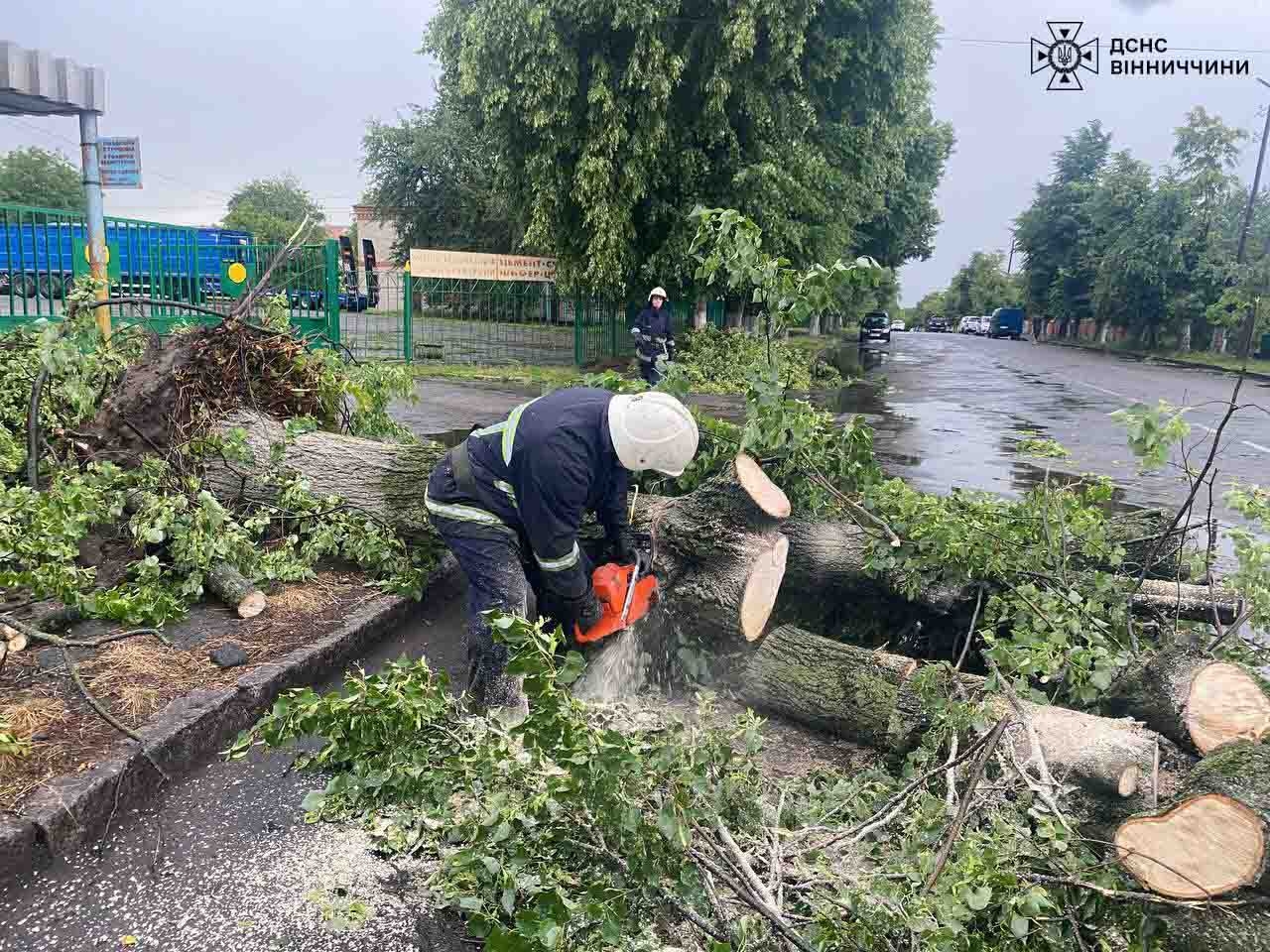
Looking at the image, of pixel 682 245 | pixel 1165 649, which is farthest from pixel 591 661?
pixel 682 245

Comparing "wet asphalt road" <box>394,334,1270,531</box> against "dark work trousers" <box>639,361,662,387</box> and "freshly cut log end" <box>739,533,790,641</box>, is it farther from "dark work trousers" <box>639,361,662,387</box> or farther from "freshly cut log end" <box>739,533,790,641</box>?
"freshly cut log end" <box>739,533,790,641</box>

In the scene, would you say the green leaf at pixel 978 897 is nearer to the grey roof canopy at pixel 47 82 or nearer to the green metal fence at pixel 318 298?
the green metal fence at pixel 318 298

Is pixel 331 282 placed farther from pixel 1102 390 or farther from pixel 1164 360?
pixel 1164 360

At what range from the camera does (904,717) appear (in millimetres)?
3248

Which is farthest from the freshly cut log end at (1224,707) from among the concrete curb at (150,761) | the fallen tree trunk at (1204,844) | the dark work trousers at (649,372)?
the dark work trousers at (649,372)

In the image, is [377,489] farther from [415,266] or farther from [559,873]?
[415,266]

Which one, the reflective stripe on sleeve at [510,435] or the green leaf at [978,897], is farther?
the reflective stripe on sleeve at [510,435]

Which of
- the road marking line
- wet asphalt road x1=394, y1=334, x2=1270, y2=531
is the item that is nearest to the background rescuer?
wet asphalt road x1=394, y1=334, x2=1270, y2=531

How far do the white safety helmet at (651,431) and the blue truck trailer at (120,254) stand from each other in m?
7.10

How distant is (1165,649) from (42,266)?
11.0m

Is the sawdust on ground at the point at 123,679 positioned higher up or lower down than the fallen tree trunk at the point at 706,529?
lower down

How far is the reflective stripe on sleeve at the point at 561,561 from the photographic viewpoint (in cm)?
317

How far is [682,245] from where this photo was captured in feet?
49.0

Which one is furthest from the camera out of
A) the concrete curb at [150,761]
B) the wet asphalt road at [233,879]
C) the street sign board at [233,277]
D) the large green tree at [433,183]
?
the large green tree at [433,183]
